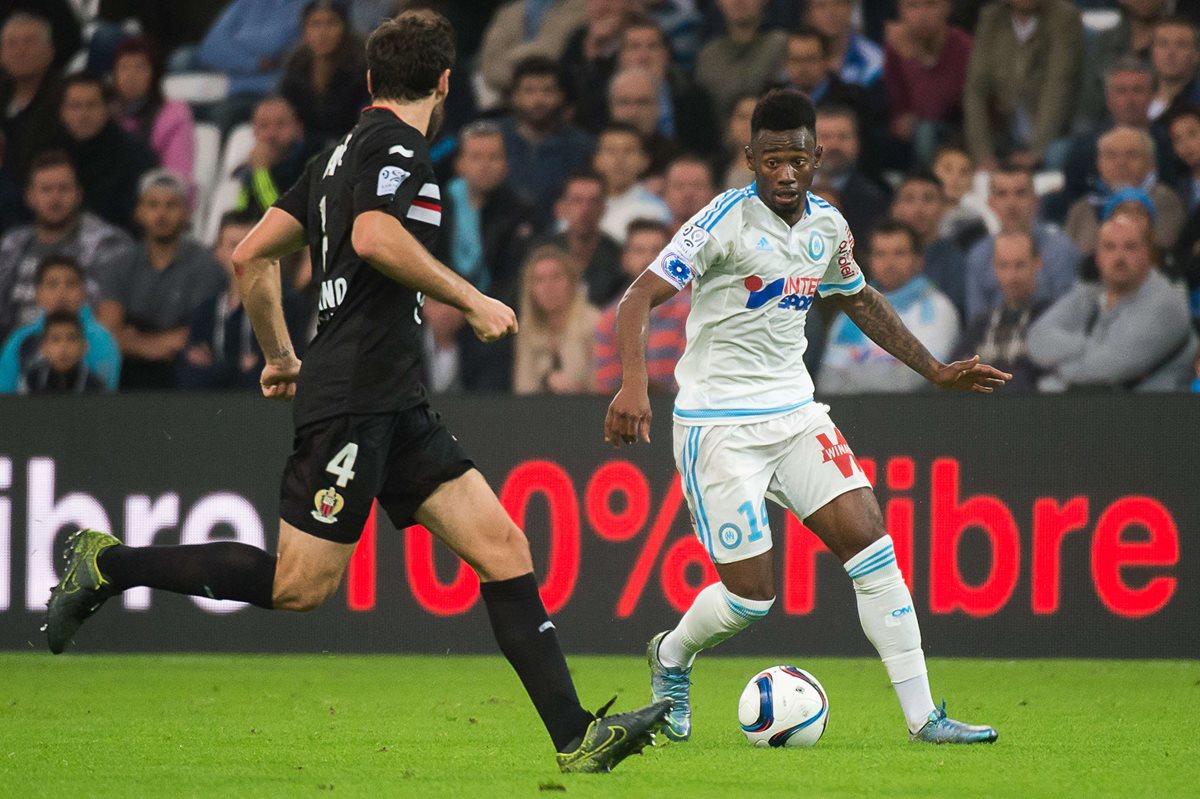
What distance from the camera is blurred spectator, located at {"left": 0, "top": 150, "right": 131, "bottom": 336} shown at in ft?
38.0

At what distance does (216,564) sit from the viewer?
545 centimetres

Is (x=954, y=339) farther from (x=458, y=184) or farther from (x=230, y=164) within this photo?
(x=230, y=164)

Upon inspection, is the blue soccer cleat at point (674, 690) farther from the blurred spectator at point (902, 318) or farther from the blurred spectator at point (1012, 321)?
the blurred spectator at point (1012, 321)

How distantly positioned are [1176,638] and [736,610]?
4084mm

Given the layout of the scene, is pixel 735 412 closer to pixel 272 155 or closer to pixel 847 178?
pixel 847 178

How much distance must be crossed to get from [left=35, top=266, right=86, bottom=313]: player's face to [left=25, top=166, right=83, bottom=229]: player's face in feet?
2.56

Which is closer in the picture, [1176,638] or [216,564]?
[216,564]

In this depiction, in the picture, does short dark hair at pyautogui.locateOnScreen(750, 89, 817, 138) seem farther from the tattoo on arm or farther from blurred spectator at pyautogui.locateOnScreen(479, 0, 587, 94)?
blurred spectator at pyautogui.locateOnScreen(479, 0, 587, 94)

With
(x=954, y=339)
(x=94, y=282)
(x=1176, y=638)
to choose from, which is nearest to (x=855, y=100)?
(x=954, y=339)


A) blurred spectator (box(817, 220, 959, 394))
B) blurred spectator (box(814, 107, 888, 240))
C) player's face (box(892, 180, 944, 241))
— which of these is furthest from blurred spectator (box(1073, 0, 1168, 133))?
blurred spectator (box(817, 220, 959, 394))

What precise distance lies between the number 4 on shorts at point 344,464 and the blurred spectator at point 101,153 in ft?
23.5

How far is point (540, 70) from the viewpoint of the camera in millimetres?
11914

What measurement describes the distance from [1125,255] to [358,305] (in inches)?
239

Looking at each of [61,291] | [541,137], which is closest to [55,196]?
[61,291]
